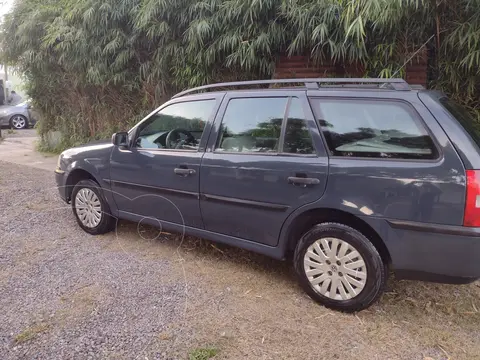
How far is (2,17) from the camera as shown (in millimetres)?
8062

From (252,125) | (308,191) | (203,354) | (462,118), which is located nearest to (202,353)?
(203,354)

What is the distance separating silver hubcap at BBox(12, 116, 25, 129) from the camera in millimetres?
15417

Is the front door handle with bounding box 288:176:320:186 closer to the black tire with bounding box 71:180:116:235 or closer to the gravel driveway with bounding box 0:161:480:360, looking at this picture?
the gravel driveway with bounding box 0:161:480:360

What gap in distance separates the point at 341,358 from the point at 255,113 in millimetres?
1784

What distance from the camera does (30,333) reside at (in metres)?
2.37

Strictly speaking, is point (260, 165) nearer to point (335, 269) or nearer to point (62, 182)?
point (335, 269)

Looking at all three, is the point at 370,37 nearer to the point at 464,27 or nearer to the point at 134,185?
the point at 464,27

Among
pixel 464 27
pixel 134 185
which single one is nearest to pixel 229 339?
pixel 134 185

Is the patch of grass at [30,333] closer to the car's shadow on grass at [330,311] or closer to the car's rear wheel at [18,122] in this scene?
the car's shadow on grass at [330,311]

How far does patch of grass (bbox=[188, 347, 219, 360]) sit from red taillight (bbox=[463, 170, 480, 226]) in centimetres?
162

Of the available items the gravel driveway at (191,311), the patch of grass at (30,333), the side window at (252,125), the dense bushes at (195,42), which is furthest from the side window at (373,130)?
the patch of grass at (30,333)

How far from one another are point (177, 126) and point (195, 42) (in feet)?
6.79

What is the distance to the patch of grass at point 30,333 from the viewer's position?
232 cm

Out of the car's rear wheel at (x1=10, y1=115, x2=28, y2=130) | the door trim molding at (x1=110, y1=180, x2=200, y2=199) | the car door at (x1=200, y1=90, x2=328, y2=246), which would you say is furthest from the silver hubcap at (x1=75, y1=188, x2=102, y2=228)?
the car's rear wheel at (x1=10, y1=115, x2=28, y2=130)
